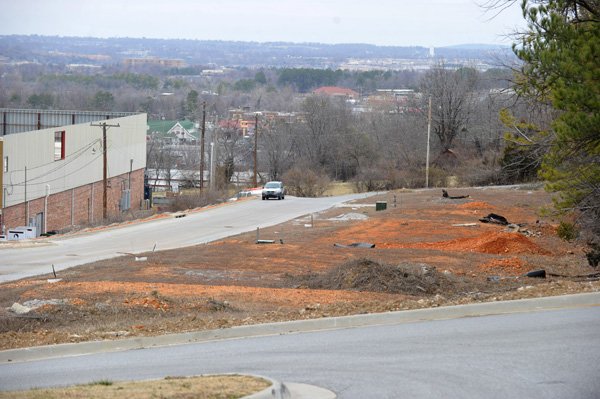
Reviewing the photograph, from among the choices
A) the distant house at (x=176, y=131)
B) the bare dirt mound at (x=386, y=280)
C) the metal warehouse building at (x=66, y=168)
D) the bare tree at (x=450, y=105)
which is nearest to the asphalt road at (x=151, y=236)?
the metal warehouse building at (x=66, y=168)

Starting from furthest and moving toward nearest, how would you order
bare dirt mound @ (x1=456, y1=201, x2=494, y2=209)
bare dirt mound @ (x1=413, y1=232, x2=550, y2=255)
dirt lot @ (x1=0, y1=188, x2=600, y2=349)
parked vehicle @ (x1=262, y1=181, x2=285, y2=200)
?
parked vehicle @ (x1=262, y1=181, x2=285, y2=200), bare dirt mound @ (x1=456, y1=201, x2=494, y2=209), bare dirt mound @ (x1=413, y1=232, x2=550, y2=255), dirt lot @ (x1=0, y1=188, x2=600, y2=349)

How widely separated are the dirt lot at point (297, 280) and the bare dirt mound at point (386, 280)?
3cm

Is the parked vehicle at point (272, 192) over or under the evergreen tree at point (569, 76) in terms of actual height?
under

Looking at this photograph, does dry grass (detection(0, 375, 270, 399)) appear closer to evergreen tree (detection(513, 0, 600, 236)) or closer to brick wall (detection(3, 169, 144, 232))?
evergreen tree (detection(513, 0, 600, 236))

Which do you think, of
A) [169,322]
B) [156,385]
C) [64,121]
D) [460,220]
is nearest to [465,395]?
[156,385]

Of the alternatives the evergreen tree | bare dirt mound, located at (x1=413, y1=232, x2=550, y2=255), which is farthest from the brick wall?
the evergreen tree

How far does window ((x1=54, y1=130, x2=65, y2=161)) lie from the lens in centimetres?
6172

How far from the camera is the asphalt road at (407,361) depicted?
1087cm

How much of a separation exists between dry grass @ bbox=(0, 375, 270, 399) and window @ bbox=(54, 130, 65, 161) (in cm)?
5270

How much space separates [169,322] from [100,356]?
120 inches

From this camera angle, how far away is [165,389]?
10.4 meters

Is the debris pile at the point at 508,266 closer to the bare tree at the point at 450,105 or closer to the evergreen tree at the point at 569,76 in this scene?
the evergreen tree at the point at 569,76

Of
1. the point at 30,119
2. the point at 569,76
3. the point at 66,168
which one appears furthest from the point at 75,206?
the point at 569,76

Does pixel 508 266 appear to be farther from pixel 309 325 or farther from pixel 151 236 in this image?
pixel 151 236
